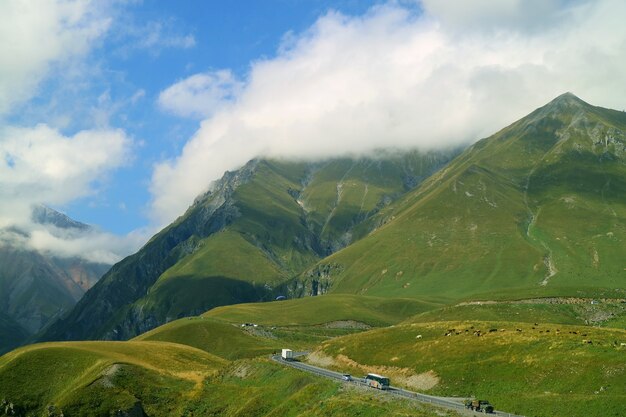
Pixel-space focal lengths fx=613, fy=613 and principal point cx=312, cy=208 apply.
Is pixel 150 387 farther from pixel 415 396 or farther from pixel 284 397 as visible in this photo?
pixel 415 396

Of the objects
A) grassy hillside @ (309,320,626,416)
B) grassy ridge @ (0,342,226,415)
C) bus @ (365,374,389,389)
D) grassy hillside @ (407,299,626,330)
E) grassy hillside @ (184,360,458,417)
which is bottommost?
grassy hillside @ (407,299,626,330)

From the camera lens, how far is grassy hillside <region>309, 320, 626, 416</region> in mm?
75000

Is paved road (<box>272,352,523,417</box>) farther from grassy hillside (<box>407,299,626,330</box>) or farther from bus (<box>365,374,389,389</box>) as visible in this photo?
grassy hillside (<box>407,299,626,330</box>)

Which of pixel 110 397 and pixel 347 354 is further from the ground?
pixel 110 397

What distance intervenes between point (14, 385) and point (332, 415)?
71.9 metres

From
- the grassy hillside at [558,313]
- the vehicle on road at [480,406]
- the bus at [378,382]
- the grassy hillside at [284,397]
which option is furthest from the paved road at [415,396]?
the grassy hillside at [558,313]

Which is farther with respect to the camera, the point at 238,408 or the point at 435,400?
the point at 238,408

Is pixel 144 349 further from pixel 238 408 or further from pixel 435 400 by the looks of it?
pixel 435 400

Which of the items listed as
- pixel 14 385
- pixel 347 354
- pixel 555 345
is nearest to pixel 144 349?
pixel 14 385

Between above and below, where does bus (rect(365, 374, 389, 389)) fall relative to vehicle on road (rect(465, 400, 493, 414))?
above

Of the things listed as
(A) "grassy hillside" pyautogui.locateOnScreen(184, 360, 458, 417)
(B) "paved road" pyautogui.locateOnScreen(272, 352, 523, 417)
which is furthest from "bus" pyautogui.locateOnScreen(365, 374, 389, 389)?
(A) "grassy hillside" pyautogui.locateOnScreen(184, 360, 458, 417)

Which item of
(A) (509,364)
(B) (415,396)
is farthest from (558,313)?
(B) (415,396)

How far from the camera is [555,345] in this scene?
305 ft

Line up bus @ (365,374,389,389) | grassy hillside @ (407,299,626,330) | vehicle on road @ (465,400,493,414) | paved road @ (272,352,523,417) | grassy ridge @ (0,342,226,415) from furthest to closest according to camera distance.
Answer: grassy hillside @ (407,299,626,330)
grassy ridge @ (0,342,226,415)
bus @ (365,374,389,389)
paved road @ (272,352,523,417)
vehicle on road @ (465,400,493,414)
